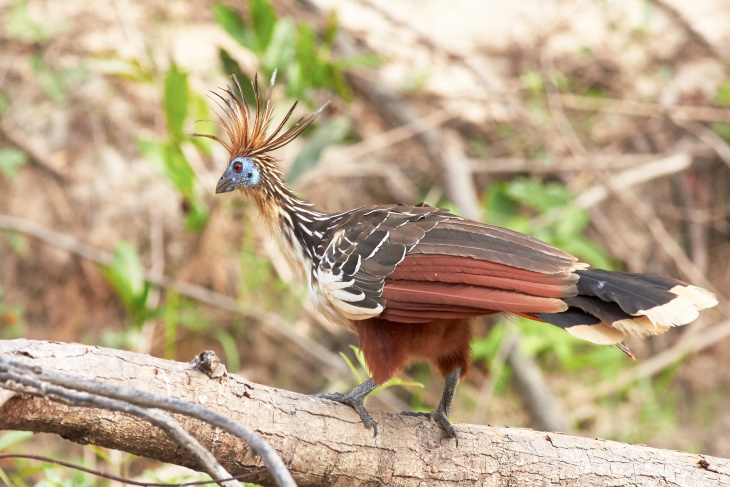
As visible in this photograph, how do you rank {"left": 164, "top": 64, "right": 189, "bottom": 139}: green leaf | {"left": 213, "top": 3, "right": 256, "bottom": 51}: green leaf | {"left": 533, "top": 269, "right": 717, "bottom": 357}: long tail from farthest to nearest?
{"left": 213, "top": 3, "right": 256, "bottom": 51}: green leaf → {"left": 164, "top": 64, "right": 189, "bottom": 139}: green leaf → {"left": 533, "top": 269, "right": 717, "bottom": 357}: long tail

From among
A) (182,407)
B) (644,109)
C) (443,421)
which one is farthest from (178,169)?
(644,109)

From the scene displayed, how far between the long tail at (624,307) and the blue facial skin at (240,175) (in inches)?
55.5

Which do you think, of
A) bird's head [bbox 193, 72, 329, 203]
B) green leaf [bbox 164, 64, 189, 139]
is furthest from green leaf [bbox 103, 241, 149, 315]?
bird's head [bbox 193, 72, 329, 203]

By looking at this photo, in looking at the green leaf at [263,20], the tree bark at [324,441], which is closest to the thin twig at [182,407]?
the tree bark at [324,441]

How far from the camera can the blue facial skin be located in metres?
3.39

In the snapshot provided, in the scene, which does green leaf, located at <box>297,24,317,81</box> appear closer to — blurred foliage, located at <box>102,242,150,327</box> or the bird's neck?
blurred foliage, located at <box>102,242,150,327</box>

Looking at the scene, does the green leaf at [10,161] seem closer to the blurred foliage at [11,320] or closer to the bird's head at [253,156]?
the blurred foliage at [11,320]

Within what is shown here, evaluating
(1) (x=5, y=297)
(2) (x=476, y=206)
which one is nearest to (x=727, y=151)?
(2) (x=476, y=206)

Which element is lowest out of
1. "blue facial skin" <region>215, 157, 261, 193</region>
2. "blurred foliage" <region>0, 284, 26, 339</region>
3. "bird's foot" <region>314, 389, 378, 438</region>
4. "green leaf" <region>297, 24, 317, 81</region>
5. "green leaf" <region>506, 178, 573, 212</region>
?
"bird's foot" <region>314, 389, 378, 438</region>

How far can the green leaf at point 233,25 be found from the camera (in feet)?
17.4

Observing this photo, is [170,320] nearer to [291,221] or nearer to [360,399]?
[291,221]

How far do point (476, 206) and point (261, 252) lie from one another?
1723 mm

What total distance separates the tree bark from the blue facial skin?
1151 mm

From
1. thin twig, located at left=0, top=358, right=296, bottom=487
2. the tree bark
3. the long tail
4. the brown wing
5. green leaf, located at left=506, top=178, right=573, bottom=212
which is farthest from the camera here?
green leaf, located at left=506, top=178, right=573, bottom=212
